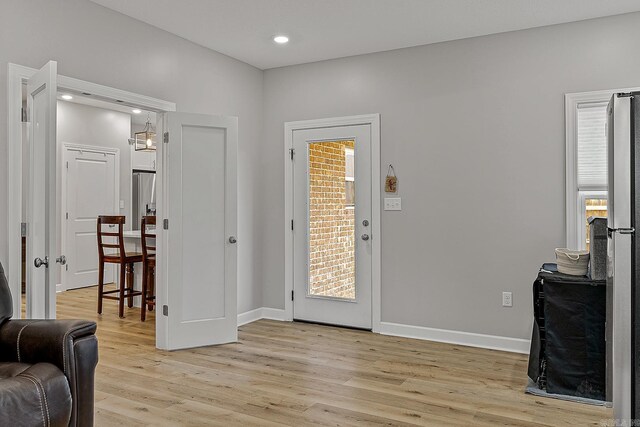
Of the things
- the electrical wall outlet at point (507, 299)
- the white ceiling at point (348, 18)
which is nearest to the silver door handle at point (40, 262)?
the white ceiling at point (348, 18)

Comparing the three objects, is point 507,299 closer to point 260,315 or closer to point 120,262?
point 260,315

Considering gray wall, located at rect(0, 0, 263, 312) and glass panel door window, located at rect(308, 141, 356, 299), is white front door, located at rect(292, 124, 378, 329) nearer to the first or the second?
glass panel door window, located at rect(308, 141, 356, 299)

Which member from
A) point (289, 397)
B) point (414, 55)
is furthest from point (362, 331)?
point (414, 55)

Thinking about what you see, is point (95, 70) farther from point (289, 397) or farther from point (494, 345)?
point (494, 345)

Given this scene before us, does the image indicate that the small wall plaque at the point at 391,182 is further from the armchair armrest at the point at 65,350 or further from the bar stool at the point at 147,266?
the armchair armrest at the point at 65,350

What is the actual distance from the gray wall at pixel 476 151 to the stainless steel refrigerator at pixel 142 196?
463 cm

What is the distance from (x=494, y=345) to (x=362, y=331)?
1198mm

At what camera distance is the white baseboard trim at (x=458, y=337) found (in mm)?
4094

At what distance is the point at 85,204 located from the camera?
732 centimetres

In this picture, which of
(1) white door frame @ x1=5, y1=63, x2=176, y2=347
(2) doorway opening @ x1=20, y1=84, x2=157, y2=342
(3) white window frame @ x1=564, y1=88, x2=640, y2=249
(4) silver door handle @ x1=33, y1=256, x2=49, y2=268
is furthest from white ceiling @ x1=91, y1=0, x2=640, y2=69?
(2) doorway opening @ x1=20, y1=84, x2=157, y2=342

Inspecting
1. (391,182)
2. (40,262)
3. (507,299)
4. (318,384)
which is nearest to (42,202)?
(40,262)

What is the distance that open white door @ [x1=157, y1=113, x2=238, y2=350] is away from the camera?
161 inches

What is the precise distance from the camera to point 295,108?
16.7ft

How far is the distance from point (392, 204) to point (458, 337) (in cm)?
132
